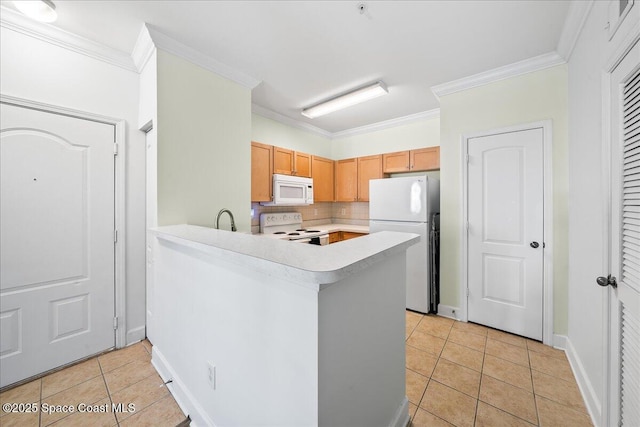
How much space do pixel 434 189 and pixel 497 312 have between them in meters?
1.52

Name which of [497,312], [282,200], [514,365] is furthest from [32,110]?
[497,312]

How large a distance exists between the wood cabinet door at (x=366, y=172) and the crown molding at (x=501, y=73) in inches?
55.5

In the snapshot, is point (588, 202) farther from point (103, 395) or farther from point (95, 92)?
point (95, 92)

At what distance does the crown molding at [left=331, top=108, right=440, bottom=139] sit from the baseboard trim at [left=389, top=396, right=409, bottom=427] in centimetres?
358

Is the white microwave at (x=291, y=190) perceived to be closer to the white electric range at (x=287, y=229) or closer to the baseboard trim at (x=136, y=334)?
the white electric range at (x=287, y=229)

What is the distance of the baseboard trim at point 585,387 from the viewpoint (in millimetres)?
1442

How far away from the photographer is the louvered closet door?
107 centimetres

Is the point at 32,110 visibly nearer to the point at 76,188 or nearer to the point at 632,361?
the point at 76,188

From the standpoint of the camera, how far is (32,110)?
1823 mm

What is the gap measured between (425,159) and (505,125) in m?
1.24

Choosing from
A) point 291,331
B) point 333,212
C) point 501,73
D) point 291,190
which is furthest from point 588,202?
point 333,212


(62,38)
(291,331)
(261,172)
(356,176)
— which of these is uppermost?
(62,38)

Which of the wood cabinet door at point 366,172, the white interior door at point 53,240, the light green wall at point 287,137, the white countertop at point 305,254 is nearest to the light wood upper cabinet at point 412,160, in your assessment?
the wood cabinet door at point 366,172

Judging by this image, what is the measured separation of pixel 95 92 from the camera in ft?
6.85
